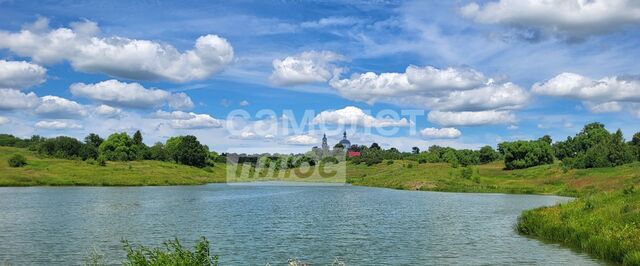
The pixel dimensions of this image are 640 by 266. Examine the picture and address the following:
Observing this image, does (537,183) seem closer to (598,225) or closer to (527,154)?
→ (527,154)

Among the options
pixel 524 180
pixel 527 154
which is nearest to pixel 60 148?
pixel 524 180

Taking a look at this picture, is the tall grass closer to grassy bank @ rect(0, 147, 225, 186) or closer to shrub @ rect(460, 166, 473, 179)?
shrub @ rect(460, 166, 473, 179)

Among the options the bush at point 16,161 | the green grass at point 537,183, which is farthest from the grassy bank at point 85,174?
the bush at point 16,161

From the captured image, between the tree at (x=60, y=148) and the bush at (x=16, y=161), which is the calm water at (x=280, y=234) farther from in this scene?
the tree at (x=60, y=148)

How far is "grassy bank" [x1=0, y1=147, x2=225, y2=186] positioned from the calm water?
191 ft

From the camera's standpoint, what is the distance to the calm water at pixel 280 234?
120ft

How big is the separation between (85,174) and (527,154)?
5826 inches

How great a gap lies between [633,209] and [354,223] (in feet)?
90.6

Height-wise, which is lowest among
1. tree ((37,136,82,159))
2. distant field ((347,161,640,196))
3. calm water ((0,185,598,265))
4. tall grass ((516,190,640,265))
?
calm water ((0,185,598,265))

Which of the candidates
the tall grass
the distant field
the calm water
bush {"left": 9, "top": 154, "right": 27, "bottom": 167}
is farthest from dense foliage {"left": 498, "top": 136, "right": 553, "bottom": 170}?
bush {"left": 9, "top": 154, "right": 27, "bottom": 167}

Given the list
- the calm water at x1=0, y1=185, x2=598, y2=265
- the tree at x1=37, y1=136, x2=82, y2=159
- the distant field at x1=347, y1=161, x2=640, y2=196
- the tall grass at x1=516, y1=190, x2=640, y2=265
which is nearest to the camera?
the tall grass at x1=516, y1=190, x2=640, y2=265

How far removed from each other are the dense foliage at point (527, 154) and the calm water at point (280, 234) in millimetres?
126200

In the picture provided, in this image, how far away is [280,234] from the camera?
4838 centimetres

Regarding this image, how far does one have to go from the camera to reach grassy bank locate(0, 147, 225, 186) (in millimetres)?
128050
